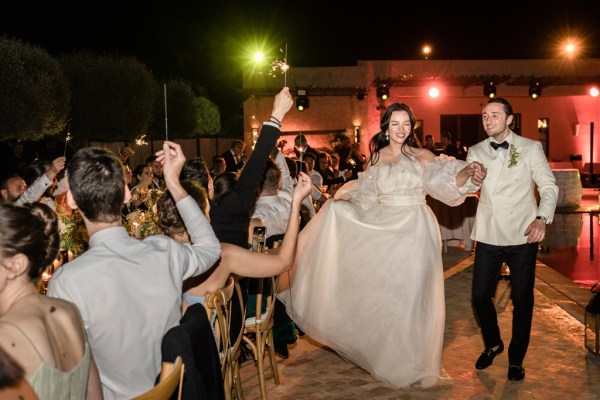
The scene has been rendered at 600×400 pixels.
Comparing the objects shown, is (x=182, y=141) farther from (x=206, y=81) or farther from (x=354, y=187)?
(x=354, y=187)

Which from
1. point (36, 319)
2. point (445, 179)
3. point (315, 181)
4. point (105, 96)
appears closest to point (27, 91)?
point (105, 96)

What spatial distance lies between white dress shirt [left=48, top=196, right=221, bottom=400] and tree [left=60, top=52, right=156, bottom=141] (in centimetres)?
1930

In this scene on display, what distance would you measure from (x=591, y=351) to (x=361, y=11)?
36779mm

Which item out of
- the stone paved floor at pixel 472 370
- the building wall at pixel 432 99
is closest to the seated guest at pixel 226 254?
the stone paved floor at pixel 472 370

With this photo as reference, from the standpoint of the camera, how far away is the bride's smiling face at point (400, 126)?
5.28m

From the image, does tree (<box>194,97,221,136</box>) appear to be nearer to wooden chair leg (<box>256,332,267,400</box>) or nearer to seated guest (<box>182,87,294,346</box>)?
wooden chair leg (<box>256,332,267,400</box>)

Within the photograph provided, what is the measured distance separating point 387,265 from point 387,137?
3.23 ft

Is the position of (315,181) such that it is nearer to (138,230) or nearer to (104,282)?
(138,230)

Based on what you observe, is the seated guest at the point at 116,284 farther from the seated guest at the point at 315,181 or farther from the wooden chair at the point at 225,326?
the seated guest at the point at 315,181

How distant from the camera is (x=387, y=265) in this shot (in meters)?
5.16

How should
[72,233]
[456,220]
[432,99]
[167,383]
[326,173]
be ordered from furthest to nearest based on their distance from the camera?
[432,99] < [326,173] < [456,220] < [72,233] < [167,383]

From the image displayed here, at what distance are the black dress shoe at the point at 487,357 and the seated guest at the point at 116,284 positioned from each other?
3311 mm

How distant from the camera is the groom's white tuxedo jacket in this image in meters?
5.11

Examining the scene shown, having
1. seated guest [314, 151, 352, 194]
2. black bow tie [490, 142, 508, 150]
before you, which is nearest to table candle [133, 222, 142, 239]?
black bow tie [490, 142, 508, 150]
